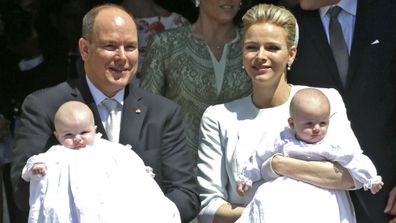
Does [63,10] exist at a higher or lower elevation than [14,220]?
higher

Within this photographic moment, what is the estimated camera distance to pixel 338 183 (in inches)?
185

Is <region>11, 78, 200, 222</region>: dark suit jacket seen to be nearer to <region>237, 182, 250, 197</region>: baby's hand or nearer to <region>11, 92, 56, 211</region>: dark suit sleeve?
Answer: <region>11, 92, 56, 211</region>: dark suit sleeve

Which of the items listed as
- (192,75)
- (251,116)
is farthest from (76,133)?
(192,75)

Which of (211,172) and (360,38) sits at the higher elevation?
(360,38)

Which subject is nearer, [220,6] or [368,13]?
[368,13]

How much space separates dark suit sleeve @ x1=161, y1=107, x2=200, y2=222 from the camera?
486 cm

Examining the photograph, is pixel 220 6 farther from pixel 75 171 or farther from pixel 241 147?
pixel 75 171

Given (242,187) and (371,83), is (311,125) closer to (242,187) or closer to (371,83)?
(242,187)

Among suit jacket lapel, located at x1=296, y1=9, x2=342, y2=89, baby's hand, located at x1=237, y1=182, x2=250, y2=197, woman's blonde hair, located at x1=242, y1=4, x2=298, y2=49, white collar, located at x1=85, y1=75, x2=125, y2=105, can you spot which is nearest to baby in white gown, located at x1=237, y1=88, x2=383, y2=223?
baby's hand, located at x1=237, y1=182, x2=250, y2=197

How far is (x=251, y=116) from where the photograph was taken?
514 cm

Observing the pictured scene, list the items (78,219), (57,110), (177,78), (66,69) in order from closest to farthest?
1. (78,219)
2. (57,110)
3. (177,78)
4. (66,69)

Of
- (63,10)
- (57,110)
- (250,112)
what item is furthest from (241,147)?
(63,10)

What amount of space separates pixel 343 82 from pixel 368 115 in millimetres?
210

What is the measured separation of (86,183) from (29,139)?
0.43 m
